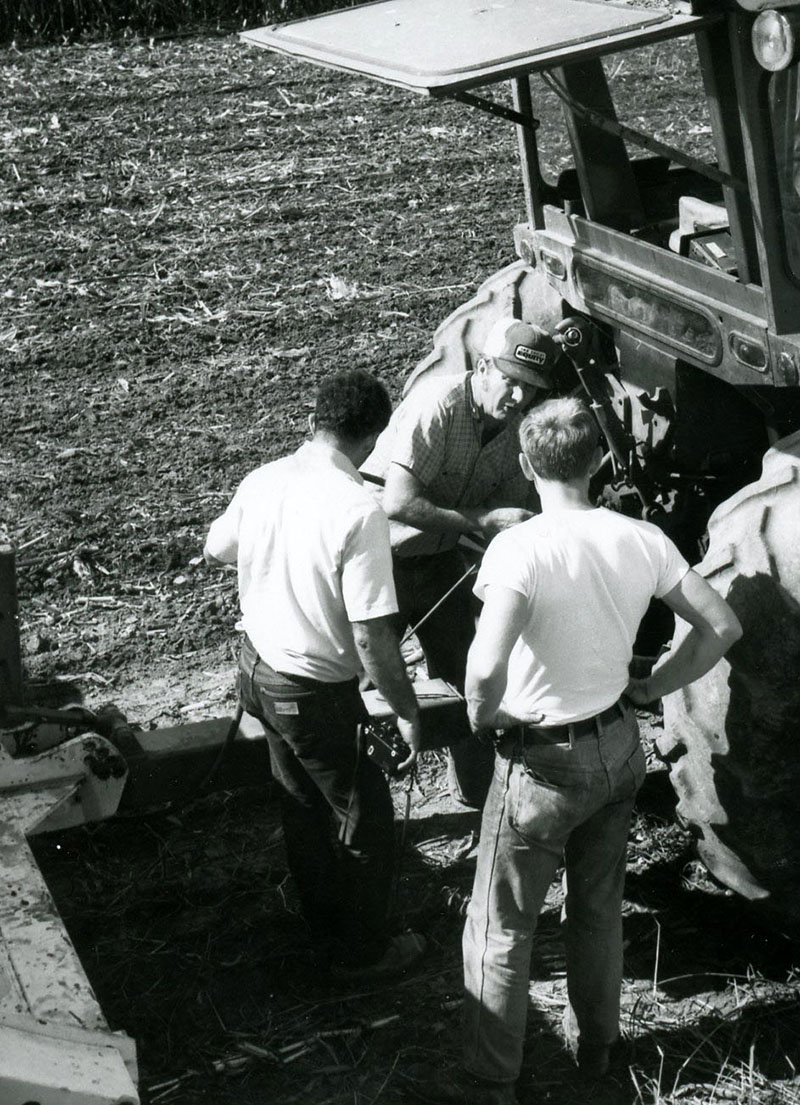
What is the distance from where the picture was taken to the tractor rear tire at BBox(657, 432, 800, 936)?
3.55 meters

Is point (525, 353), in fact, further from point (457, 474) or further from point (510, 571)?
point (510, 571)

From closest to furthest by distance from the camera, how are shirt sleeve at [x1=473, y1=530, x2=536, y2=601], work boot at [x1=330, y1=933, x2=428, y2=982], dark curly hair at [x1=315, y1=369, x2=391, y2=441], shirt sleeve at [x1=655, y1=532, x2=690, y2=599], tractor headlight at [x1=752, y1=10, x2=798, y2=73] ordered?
tractor headlight at [x1=752, y1=10, x2=798, y2=73] → shirt sleeve at [x1=473, y1=530, x2=536, y2=601] → shirt sleeve at [x1=655, y1=532, x2=690, y2=599] → dark curly hair at [x1=315, y1=369, x2=391, y2=441] → work boot at [x1=330, y1=933, x2=428, y2=982]

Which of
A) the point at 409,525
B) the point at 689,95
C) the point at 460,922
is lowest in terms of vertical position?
the point at 460,922

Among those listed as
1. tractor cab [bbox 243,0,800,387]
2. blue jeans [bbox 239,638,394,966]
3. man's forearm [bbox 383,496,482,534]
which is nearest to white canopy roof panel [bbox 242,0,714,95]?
tractor cab [bbox 243,0,800,387]

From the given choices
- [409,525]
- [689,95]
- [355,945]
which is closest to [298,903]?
[355,945]

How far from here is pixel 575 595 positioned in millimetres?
3363

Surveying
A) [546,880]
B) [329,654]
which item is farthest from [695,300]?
[546,880]

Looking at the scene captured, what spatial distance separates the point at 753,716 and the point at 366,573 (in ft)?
3.15

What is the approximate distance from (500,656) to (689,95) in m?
2.36

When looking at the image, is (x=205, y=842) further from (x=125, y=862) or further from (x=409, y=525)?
(x=409, y=525)

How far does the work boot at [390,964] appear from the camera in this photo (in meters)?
4.08

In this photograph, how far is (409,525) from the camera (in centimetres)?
432

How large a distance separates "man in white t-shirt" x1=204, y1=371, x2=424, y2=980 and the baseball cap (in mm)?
403

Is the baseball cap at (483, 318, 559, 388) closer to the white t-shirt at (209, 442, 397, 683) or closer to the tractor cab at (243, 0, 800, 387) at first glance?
the tractor cab at (243, 0, 800, 387)
